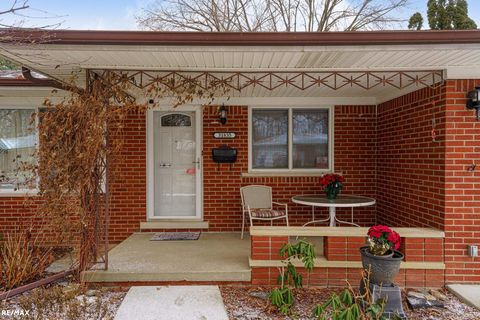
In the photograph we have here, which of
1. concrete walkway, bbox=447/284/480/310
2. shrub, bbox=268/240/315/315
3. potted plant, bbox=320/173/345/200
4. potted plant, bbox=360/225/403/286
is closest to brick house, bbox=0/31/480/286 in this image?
concrete walkway, bbox=447/284/480/310

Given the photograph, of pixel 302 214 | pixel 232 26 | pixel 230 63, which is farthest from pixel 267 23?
pixel 230 63

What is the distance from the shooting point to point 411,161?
4898mm

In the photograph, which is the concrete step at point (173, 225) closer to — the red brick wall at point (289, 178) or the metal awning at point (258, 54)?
the red brick wall at point (289, 178)

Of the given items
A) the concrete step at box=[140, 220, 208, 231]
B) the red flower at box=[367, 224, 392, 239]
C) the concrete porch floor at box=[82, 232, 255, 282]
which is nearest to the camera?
the red flower at box=[367, 224, 392, 239]

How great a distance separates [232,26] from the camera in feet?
44.0

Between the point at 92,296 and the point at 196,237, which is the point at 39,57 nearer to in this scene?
the point at 92,296

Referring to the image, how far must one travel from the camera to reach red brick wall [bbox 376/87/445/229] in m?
4.26

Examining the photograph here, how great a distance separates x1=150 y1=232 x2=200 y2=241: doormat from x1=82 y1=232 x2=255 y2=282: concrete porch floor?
0.53 ft

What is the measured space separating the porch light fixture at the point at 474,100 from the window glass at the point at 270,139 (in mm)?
2854

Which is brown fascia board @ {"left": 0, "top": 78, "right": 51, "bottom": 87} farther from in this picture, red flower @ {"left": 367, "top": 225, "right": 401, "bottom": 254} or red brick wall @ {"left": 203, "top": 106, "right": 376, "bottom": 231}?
red flower @ {"left": 367, "top": 225, "right": 401, "bottom": 254}

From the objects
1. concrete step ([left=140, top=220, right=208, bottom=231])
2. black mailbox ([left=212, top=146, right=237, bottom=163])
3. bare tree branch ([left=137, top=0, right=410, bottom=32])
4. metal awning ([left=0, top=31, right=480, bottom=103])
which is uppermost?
bare tree branch ([left=137, top=0, right=410, bottom=32])

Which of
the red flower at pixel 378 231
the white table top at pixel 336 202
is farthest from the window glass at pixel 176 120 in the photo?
the red flower at pixel 378 231

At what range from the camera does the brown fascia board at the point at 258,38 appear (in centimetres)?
315

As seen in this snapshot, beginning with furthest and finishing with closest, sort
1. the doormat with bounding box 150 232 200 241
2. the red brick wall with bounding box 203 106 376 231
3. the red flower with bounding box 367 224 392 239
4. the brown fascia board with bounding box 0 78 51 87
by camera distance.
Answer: the red brick wall with bounding box 203 106 376 231, the doormat with bounding box 150 232 200 241, the brown fascia board with bounding box 0 78 51 87, the red flower with bounding box 367 224 392 239
